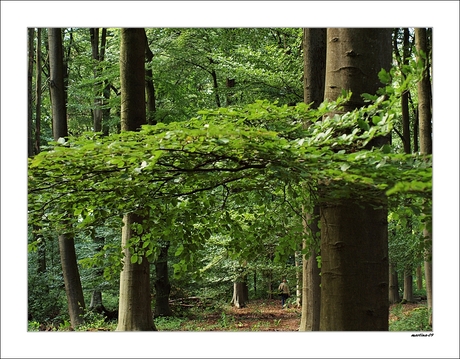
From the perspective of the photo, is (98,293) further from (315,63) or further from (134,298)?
(315,63)

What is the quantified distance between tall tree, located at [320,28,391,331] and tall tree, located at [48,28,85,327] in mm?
5256

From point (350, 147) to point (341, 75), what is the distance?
1.80 ft

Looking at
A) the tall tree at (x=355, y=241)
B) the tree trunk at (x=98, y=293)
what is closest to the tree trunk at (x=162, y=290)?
the tree trunk at (x=98, y=293)

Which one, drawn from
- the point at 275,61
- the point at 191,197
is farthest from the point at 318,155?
the point at 275,61

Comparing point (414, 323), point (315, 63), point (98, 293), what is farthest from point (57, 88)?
point (414, 323)

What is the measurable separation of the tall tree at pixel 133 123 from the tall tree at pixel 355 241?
7.87ft

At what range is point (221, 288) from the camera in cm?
1170

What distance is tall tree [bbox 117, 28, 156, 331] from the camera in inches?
181

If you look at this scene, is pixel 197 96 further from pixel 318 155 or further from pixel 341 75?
pixel 318 155

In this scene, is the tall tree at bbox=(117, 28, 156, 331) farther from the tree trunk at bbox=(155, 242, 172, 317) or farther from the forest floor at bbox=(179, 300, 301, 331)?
the tree trunk at bbox=(155, 242, 172, 317)

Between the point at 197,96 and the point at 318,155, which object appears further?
the point at 197,96

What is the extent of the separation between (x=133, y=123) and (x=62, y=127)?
2958 mm

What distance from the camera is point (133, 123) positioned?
460 cm

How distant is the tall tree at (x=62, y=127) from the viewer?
7.14 metres
